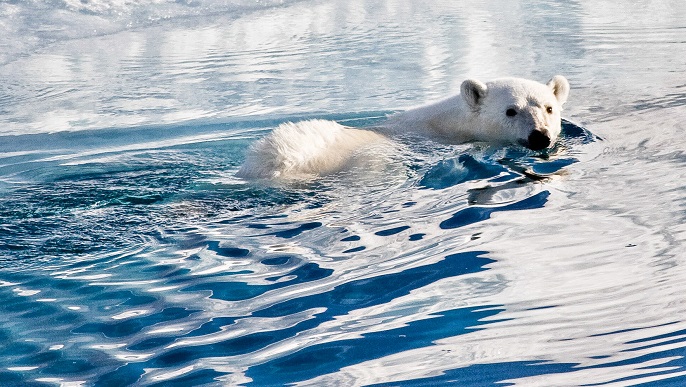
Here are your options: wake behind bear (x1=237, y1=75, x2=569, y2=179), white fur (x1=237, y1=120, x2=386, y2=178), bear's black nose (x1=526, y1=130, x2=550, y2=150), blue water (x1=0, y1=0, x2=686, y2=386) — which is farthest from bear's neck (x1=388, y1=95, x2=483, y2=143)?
white fur (x1=237, y1=120, x2=386, y2=178)

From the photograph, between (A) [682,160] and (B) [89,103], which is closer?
(A) [682,160]

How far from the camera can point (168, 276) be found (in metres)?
3.47

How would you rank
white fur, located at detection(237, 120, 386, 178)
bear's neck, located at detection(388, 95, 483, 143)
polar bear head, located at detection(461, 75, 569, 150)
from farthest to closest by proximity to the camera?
bear's neck, located at detection(388, 95, 483, 143)
polar bear head, located at detection(461, 75, 569, 150)
white fur, located at detection(237, 120, 386, 178)

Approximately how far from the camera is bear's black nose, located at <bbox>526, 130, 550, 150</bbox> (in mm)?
4934

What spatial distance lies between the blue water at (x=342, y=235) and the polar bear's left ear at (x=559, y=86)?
213 mm

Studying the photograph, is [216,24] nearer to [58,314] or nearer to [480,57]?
[480,57]

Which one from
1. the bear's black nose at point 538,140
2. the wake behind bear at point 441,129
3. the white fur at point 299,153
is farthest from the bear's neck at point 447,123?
the white fur at point 299,153

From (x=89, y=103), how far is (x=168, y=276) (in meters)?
3.95

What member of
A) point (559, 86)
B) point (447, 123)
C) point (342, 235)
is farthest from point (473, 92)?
point (342, 235)

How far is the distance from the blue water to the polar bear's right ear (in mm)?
269

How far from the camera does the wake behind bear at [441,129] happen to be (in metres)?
4.77

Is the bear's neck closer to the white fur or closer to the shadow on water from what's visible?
the shadow on water

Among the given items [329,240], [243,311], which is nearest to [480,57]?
[329,240]

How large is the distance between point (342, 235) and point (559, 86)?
209 centimetres
